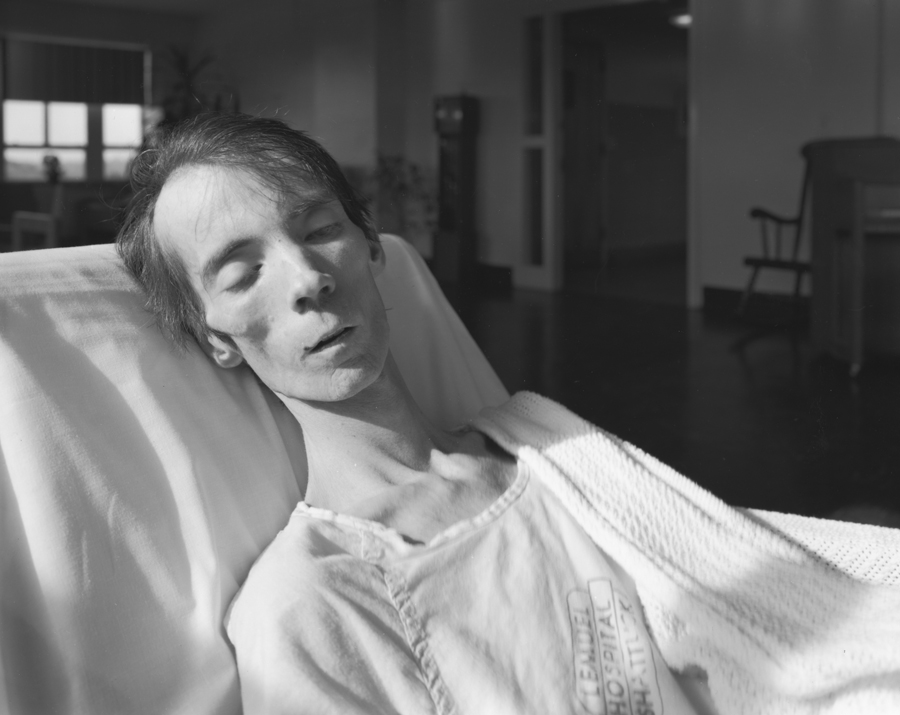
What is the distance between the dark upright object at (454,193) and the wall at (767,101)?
62cm

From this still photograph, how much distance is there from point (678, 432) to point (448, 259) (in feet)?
2.77

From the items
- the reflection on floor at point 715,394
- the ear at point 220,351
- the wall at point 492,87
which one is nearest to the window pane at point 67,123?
the wall at point 492,87

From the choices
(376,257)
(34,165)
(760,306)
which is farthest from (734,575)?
(34,165)

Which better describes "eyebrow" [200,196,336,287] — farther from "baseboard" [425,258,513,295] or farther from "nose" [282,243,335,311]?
"baseboard" [425,258,513,295]

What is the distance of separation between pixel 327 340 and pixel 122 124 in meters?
1.35

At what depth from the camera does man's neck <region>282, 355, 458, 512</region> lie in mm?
1138

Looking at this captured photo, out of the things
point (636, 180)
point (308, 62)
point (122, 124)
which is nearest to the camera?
point (122, 124)

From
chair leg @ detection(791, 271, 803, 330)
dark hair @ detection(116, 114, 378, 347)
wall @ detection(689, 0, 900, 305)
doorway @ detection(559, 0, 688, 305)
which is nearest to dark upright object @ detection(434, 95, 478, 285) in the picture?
doorway @ detection(559, 0, 688, 305)

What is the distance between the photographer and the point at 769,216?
8.14ft

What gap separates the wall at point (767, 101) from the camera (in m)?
2.30

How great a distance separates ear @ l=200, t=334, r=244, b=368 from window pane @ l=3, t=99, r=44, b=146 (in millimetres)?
1643

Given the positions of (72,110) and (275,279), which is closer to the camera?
(275,279)

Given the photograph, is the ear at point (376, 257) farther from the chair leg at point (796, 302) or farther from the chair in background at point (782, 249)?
the chair leg at point (796, 302)

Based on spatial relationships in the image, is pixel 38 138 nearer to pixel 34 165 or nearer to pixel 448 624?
pixel 34 165
